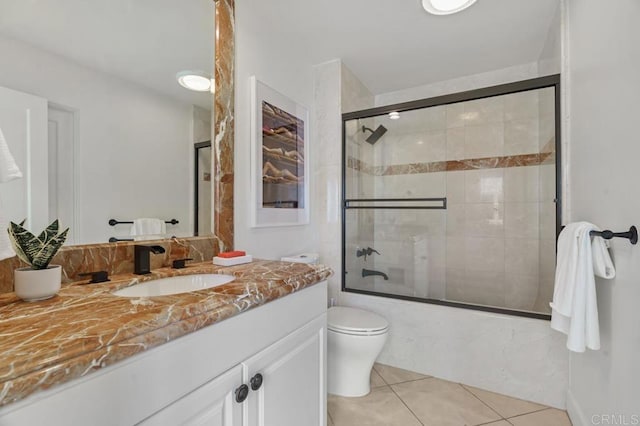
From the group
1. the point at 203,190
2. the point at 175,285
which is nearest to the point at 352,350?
the point at 175,285

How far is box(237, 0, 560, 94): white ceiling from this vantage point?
1.79 metres

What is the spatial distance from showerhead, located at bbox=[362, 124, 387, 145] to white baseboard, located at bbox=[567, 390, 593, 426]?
2122 mm

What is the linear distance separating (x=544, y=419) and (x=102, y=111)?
100 inches

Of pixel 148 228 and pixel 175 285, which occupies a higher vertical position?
pixel 148 228

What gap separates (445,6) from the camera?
1.72 metres

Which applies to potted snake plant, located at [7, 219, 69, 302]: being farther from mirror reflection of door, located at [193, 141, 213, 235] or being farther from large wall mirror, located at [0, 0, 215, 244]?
mirror reflection of door, located at [193, 141, 213, 235]

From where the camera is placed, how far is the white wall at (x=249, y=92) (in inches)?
67.3

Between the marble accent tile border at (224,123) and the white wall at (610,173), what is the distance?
64.1 inches

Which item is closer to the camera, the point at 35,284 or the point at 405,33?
the point at 35,284

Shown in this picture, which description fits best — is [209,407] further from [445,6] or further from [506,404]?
[445,6]

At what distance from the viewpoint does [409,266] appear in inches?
99.1


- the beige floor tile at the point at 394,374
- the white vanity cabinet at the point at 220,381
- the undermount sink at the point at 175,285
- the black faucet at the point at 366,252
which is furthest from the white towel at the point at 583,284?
the black faucet at the point at 366,252

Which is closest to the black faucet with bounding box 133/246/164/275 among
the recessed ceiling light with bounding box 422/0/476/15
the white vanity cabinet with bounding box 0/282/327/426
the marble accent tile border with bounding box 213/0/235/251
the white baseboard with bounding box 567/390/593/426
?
the marble accent tile border with bounding box 213/0/235/251

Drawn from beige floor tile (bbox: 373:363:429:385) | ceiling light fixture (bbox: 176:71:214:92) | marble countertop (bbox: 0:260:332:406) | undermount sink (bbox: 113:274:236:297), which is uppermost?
ceiling light fixture (bbox: 176:71:214:92)
